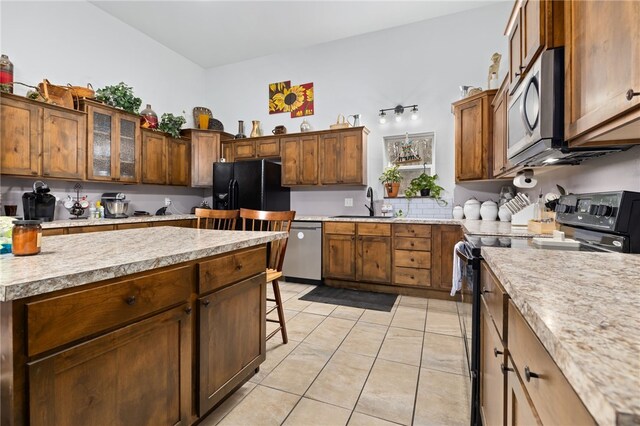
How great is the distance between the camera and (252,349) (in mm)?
1663

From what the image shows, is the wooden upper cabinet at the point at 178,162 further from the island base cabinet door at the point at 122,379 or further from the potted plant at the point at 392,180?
the island base cabinet door at the point at 122,379

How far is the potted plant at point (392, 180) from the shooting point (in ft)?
13.2

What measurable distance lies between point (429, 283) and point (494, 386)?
2.41 meters

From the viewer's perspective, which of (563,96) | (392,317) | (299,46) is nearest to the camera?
(563,96)

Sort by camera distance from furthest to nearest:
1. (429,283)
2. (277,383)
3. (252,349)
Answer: (429,283)
(277,383)
(252,349)

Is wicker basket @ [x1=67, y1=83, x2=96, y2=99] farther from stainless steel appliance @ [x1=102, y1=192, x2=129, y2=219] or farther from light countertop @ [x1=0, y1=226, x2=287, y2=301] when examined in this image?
light countertop @ [x1=0, y1=226, x2=287, y2=301]

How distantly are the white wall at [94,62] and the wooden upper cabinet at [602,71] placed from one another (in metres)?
4.71

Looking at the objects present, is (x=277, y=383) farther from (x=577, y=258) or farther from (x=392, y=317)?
(x=577, y=258)

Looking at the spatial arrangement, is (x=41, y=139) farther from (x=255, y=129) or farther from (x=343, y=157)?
(x=343, y=157)

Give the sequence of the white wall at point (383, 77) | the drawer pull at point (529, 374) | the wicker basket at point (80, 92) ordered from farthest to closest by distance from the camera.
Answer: the white wall at point (383, 77), the wicker basket at point (80, 92), the drawer pull at point (529, 374)

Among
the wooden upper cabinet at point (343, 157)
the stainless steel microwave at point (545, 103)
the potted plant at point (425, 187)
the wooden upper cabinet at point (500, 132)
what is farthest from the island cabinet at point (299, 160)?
the stainless steel microwave at point (545, 103)

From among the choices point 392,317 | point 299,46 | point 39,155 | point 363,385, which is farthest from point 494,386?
point 299,46

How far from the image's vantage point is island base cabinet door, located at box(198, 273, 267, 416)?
1.32 meters

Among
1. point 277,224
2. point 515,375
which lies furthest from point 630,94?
point 277,224
